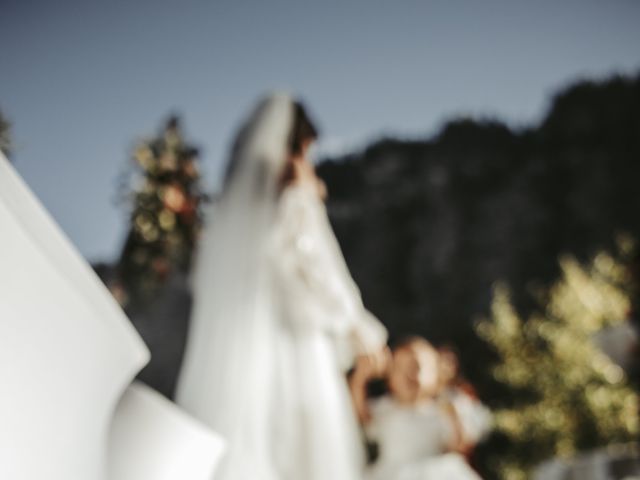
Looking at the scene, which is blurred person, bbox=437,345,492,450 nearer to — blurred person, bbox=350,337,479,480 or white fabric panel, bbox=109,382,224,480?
blurred person, bbox=350,337,479,480

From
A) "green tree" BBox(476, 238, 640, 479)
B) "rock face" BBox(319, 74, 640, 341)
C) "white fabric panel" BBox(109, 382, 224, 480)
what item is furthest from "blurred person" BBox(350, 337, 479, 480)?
"rock face" BBox(319, 74, 640, 341)

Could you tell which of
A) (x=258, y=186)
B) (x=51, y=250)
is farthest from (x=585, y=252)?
(x=51, y=250)

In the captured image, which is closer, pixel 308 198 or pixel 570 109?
pixel 308 198

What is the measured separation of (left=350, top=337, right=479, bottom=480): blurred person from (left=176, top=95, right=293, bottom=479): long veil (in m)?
0.72

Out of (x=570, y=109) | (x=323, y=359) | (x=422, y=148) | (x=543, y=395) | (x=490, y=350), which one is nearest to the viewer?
(x=323, y=359)

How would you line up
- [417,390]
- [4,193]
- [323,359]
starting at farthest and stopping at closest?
[417,390] < [323,359] < [4,193]

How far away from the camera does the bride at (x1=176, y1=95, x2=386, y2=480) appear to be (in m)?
2.32

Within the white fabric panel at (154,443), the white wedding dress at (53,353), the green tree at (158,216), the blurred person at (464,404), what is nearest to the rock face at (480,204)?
the blurred person at (464,404)

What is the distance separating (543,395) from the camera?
20.3 feet

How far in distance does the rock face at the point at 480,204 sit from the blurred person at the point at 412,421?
6.89 meters

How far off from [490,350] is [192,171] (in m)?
5.75

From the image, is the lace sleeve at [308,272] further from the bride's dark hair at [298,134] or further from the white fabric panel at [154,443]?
the white fabric panel at [154,443]

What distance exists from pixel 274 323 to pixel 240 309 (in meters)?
0.15

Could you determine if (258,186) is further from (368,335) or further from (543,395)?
(543,395)
